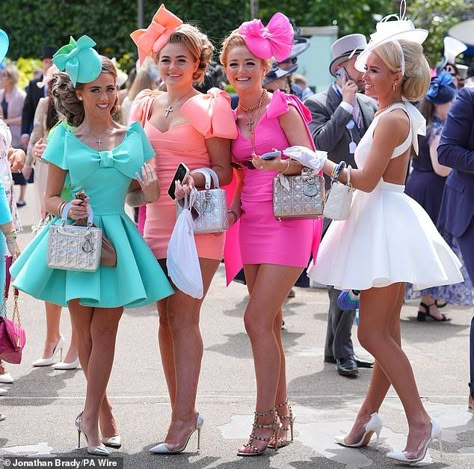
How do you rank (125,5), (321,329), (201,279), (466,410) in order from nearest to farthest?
(201,279), (466,410), (321,329), (125,5)

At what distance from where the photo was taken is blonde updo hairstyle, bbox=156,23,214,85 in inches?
216

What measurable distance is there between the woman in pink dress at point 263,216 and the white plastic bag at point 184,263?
1.13 ft

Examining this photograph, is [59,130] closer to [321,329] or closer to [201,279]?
[201,279]

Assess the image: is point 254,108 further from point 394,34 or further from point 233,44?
point 394,34

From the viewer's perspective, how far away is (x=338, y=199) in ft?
17.2

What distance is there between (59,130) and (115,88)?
1.13 feet

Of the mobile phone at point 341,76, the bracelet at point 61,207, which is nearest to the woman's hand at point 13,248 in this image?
the bracelet at point 61,207

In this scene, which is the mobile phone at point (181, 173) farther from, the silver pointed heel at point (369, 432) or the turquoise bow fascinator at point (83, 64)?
the silver pointed heel at point (369, 432)

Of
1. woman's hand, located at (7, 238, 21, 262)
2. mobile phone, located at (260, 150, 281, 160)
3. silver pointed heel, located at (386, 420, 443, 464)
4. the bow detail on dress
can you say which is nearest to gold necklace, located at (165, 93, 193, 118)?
the bow detail on dress

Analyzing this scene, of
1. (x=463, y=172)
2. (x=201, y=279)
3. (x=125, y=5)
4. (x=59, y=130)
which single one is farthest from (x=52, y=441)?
(x=125, y=5)

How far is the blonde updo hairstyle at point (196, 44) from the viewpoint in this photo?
5.48 m

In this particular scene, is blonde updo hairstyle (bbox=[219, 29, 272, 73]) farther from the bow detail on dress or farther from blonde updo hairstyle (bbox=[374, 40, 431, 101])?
blonde updo hairstyle (bbox=[374, 40, 431, 101])

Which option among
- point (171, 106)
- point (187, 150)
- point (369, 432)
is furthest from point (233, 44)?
point (369, 432)

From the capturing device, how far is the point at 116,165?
5277 millimetres
